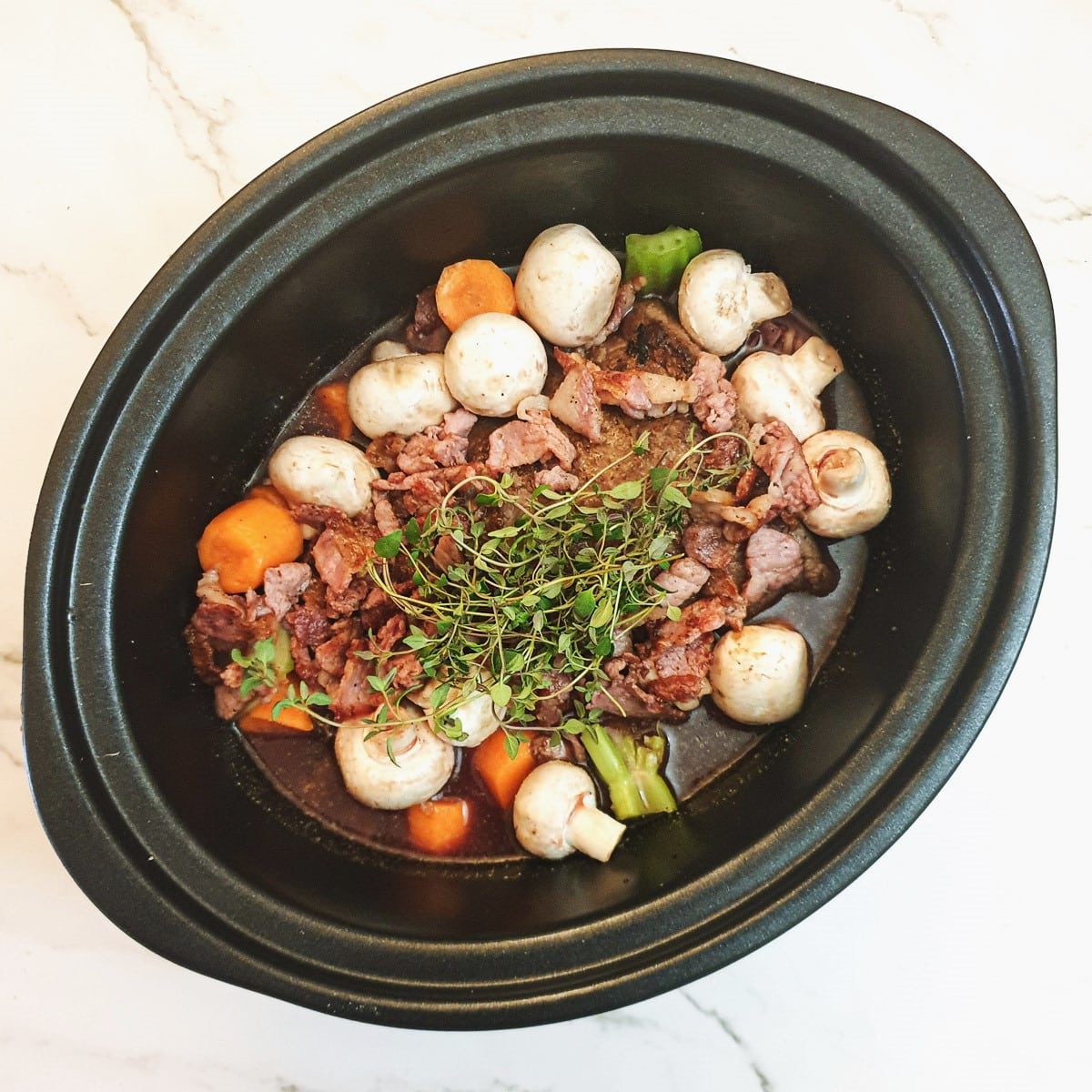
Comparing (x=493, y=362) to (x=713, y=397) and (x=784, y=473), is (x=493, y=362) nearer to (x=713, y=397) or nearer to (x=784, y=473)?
(x=713, y=397)

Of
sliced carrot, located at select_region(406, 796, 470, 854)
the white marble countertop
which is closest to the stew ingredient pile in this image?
sliced carrot, located at select_region(406, 796, 470, 854)

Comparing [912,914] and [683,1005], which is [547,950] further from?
[912,914]

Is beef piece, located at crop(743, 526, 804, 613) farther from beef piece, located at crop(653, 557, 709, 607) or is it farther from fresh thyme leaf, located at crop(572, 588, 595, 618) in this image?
fresh thyme leaf, located at crop(572, 588, 595, 618)

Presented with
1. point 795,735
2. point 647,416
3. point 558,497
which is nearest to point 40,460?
point 558,497

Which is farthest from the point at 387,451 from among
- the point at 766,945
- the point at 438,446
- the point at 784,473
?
the point at 766,945

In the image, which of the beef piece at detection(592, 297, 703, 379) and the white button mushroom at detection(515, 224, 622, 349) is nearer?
the white button mushroom at detection(515, 224, 622, 349)
